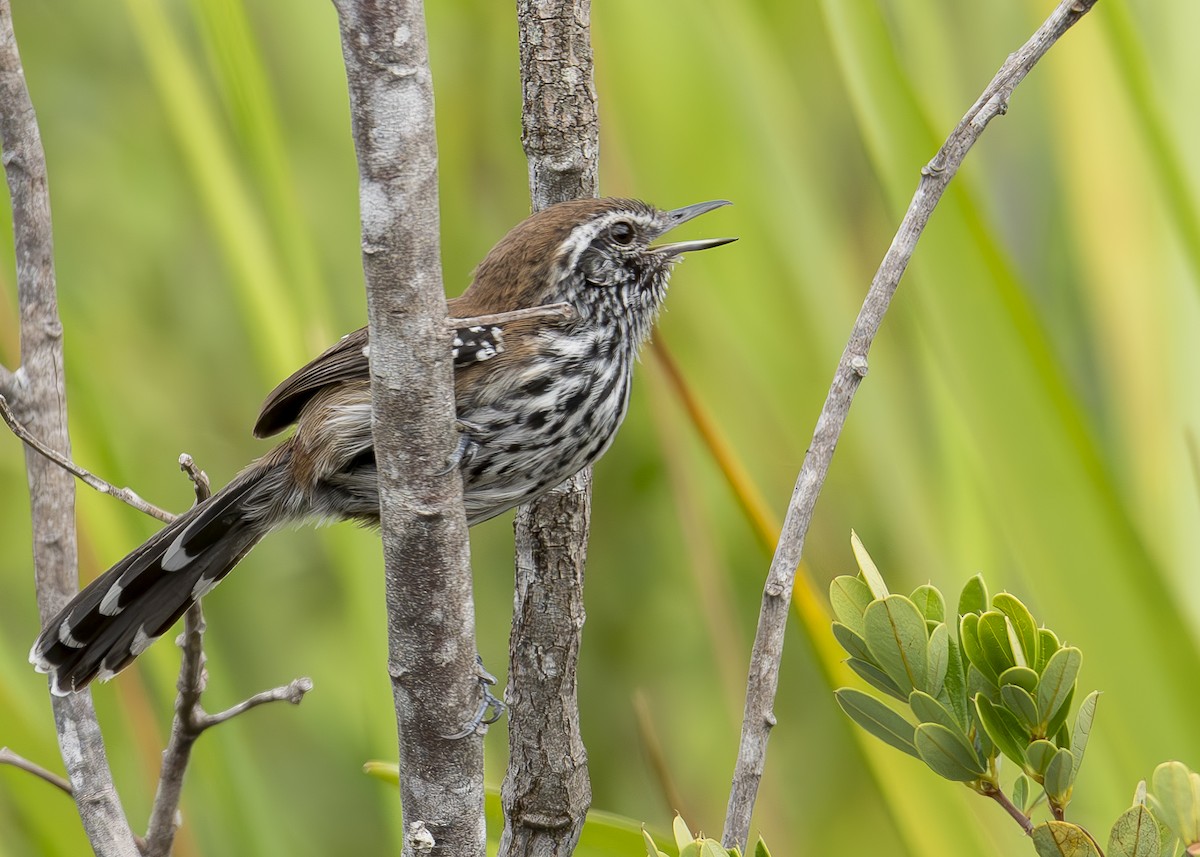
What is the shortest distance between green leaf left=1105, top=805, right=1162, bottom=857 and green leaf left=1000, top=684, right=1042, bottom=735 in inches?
4.0

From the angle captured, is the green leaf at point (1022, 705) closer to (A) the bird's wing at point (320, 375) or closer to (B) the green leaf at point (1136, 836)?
(B) the green leaf at point (1136, 836)

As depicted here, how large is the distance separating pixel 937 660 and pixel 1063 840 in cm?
18

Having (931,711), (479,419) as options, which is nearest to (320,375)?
(479,419)

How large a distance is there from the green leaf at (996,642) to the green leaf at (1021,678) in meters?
0.03

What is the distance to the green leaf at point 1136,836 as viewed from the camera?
1.06 m

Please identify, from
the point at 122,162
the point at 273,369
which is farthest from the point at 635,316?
the point at 122,162

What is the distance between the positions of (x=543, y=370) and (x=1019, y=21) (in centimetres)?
179

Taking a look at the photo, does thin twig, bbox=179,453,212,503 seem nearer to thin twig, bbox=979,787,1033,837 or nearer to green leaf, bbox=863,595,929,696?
green leaf, bbox=863,595,929,696

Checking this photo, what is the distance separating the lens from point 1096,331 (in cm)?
260

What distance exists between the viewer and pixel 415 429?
1268 mm

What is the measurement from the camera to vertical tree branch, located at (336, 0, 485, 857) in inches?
45.6

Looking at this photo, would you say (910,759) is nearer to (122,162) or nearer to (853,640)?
(853,640)

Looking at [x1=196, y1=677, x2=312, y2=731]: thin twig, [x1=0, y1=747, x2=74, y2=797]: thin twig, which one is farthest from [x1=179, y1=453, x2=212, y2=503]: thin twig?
[x1=0, y1=747, x2=74, y2=797]: thin twig

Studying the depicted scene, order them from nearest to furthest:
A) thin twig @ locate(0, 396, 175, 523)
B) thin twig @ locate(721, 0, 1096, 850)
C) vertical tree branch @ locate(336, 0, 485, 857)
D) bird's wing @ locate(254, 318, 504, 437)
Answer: vertical tree branch @ locate(336, 0, 485, 857) → thin twig @ locate(721, 0, 1096, 850) → thin twig @ locate(0, 396, 175, 523) → bird's wing @ locate(254, 318, 504, 437)
